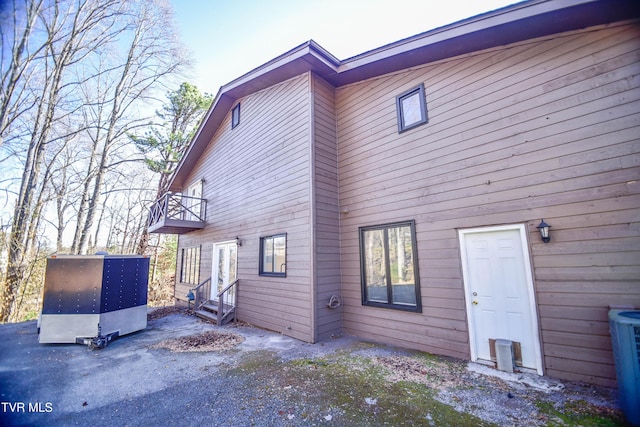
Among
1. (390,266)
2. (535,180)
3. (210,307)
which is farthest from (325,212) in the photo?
(210,307)

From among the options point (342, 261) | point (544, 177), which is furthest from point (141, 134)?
point (544, 177)

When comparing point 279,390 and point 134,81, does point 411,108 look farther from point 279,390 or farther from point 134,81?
point 134,81

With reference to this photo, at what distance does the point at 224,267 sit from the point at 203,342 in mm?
3500

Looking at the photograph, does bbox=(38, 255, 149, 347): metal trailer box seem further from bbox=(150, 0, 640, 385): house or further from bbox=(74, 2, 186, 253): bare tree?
bbox=(74, 2, 186, 253): bare tree

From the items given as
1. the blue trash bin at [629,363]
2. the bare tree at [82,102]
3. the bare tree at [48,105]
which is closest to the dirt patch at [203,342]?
the blue trash bin at [629,363]

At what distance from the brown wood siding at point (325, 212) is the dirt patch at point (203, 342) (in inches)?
73.3

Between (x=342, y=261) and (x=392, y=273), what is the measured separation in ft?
4.07

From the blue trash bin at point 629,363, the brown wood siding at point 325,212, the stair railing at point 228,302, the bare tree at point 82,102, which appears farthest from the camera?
the bare tree at point 82,102

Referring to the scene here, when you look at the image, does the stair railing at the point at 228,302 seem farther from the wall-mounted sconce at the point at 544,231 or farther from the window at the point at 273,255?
the wall-mounted sconce at the point at 544,231

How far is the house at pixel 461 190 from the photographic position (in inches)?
129

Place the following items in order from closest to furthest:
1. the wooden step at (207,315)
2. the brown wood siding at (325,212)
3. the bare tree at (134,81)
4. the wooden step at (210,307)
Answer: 1. the brown wood siding at (325,212)
2. the wooden step at (207,315)
3. the wooden step at (210,307)
4. the bare tree at (134,81)

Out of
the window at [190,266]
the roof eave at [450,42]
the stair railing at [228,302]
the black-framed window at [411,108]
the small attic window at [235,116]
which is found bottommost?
the stair railing at [228,302]

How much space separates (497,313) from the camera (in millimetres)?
3893

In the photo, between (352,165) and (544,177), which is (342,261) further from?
(544,177)
